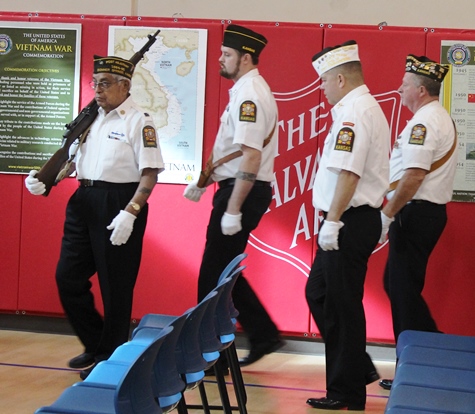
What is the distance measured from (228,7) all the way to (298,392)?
3130mm

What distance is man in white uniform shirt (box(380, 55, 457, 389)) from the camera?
→ 485 cm

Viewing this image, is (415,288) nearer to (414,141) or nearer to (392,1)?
(414,141)

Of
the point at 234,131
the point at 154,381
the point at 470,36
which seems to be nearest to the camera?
the point at 154,381

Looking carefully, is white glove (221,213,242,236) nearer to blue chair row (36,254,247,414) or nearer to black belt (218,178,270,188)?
black belt (218,178,270,188)

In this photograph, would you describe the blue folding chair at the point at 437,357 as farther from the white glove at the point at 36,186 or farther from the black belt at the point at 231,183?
the white glove at the point at 36,186

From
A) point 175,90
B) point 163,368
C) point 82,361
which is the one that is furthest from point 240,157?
point 163,368

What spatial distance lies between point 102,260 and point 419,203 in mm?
1675

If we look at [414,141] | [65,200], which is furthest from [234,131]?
[65,200]

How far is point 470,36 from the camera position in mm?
5543

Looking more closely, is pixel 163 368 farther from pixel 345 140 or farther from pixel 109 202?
pixel 109 202

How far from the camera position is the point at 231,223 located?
4.60 meters

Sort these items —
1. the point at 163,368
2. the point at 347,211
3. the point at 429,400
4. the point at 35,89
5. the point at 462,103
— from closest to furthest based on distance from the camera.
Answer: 1. the point at 163,368
2. the point at 429,400
3. the point at 347,211
4. the point at 462,103
5. the point at 35,89

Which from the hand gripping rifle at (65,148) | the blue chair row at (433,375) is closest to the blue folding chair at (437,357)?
the blue chair row at (433,375)

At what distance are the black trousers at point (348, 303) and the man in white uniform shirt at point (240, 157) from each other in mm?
537
